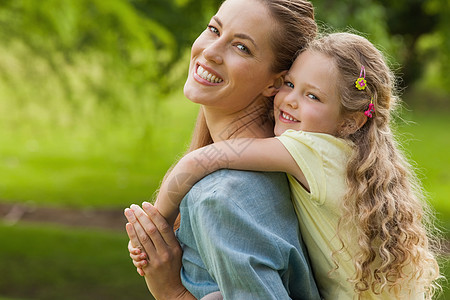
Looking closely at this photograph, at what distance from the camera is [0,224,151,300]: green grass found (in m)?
8.21

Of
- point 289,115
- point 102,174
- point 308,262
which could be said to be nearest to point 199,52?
point 289,115

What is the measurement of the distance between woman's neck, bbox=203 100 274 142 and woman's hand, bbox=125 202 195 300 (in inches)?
12.3

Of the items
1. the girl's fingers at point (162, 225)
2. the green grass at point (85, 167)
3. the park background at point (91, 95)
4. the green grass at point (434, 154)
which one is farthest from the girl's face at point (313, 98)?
the green grass at point (434, 154)

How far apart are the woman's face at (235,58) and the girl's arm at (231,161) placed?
0.53 ft

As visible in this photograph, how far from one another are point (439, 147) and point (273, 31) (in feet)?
52.5

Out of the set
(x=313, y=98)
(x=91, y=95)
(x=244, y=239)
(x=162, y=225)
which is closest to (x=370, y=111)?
(x=313, y=98)

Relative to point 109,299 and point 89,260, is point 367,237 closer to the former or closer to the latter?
point 109,299

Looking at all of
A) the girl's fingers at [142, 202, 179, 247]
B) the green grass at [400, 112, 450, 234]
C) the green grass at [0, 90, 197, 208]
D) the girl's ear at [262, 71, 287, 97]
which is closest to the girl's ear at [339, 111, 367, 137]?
the girl's ear at [262, 71, 287, 97]

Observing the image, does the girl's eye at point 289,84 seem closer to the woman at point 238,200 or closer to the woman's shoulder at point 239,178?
the woman at point 238,200

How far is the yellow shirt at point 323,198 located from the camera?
193cm

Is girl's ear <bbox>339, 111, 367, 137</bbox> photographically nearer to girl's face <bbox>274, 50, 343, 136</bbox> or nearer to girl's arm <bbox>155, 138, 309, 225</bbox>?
girl's face <bbox>274, 50, 343, 136</bbox>

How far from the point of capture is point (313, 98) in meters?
2.02

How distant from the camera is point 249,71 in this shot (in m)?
2.10

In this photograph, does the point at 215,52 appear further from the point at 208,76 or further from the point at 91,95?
the point at 91,95
